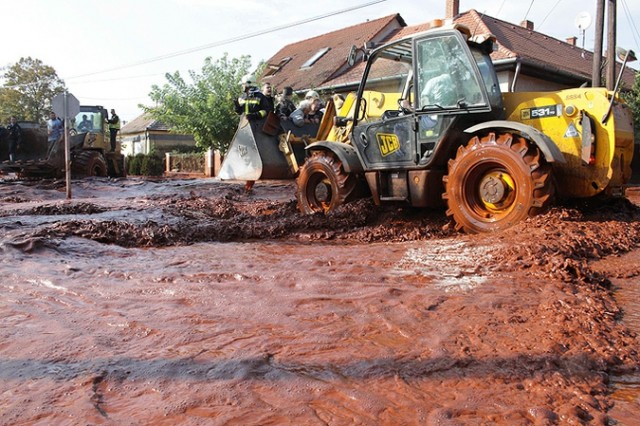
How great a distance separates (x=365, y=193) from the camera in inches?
318

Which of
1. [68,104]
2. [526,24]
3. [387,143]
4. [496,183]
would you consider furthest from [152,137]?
[496,183]

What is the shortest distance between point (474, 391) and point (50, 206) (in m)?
9.12

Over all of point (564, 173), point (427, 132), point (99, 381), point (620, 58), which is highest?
point (620, 58)

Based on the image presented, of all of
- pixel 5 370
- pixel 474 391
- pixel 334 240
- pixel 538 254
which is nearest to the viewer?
pixel 474 391

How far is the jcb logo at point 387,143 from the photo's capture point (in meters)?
7.20

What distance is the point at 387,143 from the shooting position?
23.9 ft

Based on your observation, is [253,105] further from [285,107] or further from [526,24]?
[526,24]

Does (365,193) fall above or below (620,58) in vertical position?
below

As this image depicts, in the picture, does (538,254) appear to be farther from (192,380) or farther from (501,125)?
(192,380)

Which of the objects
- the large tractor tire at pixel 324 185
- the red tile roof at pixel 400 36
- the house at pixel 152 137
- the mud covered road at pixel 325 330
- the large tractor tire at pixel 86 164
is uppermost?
the red tile roof at pixel 400 36

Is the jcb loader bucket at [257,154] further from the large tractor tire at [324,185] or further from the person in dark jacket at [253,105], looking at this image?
the large tractor tire at [324,185]

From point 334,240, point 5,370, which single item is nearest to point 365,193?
point 334,240

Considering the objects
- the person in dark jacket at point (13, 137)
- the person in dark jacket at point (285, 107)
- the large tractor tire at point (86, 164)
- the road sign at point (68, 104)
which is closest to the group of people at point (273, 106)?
the person in dark jacket at point (285, 107)

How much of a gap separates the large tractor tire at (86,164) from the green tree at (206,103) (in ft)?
13.1
